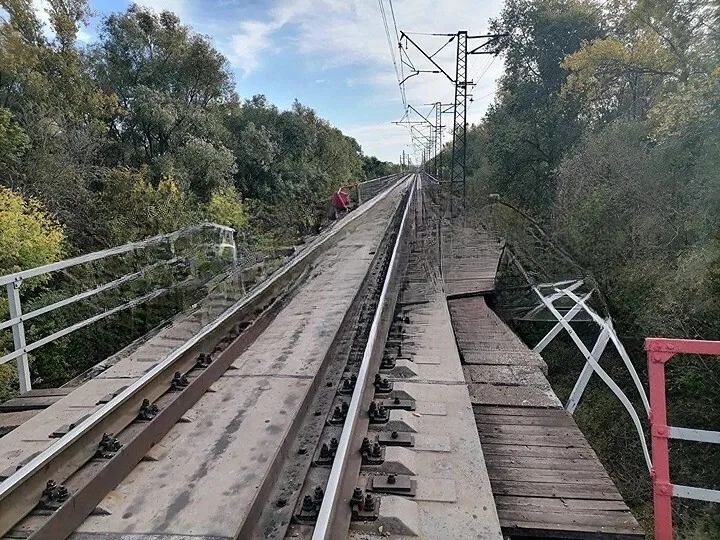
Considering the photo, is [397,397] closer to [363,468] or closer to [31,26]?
[363,468]

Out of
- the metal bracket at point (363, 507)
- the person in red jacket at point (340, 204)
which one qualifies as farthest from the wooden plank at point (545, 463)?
the person in red jacket at point (340, 204)

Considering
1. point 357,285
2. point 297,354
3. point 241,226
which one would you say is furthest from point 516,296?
point 241,226

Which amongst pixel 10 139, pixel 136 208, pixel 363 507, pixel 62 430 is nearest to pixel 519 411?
pixel 363 507

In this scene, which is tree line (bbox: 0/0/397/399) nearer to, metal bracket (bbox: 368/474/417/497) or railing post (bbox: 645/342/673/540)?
metal bracket (bbox: 368/474/417/497)

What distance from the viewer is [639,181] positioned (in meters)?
11.8

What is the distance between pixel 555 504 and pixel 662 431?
0.66 m

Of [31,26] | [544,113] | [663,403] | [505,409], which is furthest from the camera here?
[544,113]

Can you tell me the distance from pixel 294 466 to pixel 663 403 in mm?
1918

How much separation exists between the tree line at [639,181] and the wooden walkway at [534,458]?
229 cm

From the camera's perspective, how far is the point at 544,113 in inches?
857

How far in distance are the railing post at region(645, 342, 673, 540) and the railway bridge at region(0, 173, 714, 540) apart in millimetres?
54

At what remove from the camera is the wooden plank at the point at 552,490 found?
276cm

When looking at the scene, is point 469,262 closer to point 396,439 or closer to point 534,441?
point 534,441

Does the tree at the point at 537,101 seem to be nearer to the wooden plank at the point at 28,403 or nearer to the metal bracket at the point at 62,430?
the wooden plank at the point at 28,403
